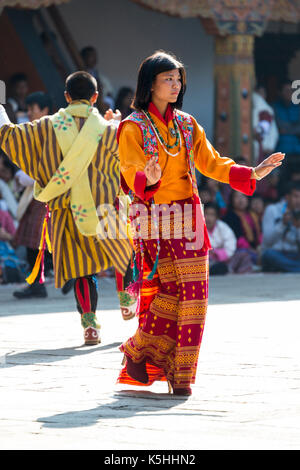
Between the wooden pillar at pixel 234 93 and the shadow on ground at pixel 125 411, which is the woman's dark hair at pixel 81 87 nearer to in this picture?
the shadow on ground at pixel 125 411

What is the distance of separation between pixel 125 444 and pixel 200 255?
139 cm

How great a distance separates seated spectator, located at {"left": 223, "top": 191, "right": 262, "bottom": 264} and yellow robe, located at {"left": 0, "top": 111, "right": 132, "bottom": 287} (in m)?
5.11

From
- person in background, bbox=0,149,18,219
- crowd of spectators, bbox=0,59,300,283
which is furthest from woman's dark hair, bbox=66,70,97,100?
person in background, bbox=0,149,18,219

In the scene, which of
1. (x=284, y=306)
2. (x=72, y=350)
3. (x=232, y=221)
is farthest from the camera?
(x=232, y=221)

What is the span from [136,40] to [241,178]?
30.7 ft

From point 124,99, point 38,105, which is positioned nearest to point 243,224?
point 124,99

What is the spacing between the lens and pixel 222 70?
521 inches

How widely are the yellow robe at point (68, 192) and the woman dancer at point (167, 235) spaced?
173 cm

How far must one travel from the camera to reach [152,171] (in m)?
4.81

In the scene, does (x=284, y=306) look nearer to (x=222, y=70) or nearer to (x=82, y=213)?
(x=82, y=213)

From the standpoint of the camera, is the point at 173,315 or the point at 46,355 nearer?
the point at 173,315

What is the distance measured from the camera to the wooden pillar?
43.2ft

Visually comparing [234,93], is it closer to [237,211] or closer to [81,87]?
[237,211]
